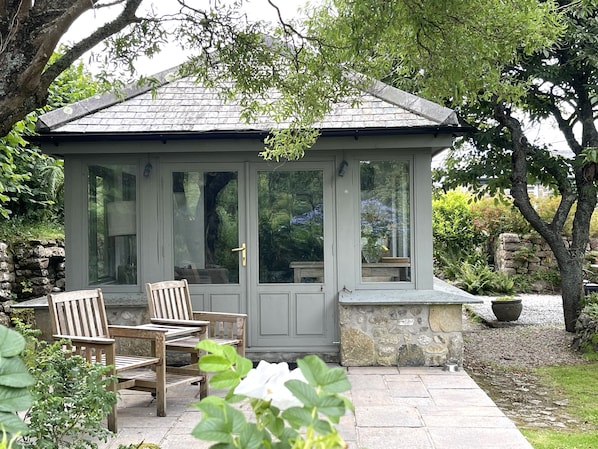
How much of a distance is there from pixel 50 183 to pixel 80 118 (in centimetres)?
437

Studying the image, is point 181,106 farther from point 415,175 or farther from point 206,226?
point 415,175

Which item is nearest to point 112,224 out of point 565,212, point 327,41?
point 327,41

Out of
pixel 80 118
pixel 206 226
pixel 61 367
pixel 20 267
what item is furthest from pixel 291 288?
pixel 20 267

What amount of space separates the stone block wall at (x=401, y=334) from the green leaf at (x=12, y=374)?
20.1ft

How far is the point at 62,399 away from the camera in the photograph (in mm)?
3693

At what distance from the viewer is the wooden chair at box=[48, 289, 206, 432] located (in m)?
5.11

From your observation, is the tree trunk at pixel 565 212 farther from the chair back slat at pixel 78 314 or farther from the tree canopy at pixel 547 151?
the chair back slat at pixel 78 314

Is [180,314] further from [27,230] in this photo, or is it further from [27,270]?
[27,230]

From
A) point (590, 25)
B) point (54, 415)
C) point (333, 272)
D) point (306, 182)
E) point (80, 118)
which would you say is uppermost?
point (590, 25)

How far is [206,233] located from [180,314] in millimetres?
1235

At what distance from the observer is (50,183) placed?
11.6 meters

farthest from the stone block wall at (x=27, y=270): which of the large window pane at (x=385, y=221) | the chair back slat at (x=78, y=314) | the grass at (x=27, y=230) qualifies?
the large window pane at (x=385, y=221)

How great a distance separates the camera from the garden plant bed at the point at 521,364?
663 centimetres

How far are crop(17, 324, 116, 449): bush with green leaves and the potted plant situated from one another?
985 centimetres
